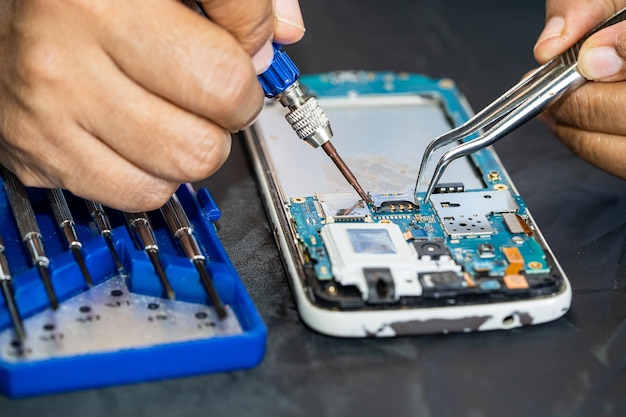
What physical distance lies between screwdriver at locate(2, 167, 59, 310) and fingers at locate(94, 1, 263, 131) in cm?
38

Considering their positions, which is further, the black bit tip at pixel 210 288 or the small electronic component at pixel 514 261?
the small electronic component at pixel 514 261

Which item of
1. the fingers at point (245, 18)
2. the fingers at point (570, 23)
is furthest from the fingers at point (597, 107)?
the fingers at point (245, 18)

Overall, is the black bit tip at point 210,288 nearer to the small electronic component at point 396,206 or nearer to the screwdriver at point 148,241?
the screwdriver at point 148,241

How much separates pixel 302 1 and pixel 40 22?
1.79m

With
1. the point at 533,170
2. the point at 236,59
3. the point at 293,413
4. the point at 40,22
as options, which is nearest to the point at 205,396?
the point at 293,413

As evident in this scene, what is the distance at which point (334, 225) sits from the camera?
1.64 meters

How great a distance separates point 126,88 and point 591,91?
1130 mm

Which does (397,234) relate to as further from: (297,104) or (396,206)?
(297,104)

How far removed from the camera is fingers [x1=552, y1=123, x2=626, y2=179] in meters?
2.02

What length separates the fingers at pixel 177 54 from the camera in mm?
1397

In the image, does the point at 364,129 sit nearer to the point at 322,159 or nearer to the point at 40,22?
the point at 322,159

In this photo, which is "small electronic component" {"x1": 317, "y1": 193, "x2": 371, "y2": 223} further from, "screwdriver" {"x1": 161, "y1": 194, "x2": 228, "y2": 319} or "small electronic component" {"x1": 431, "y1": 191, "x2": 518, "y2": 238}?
"screwdriver" {"x1": 161, "y1": 194, "x2": 228, "y2": 319}

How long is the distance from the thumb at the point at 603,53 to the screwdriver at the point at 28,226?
1234 millimetres

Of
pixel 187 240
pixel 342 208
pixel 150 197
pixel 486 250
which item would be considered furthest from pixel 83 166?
pixel 486 250
